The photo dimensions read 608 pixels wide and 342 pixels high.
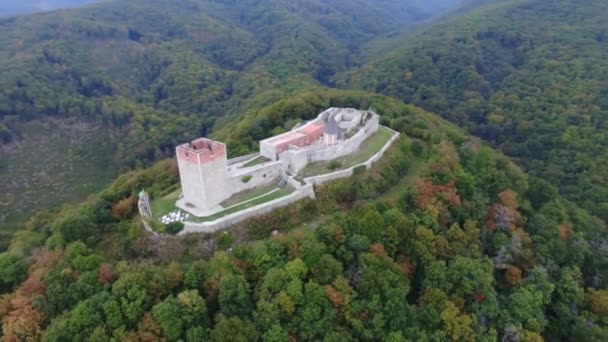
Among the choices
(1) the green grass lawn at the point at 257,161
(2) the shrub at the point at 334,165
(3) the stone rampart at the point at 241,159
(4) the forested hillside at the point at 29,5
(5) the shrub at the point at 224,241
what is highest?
(1) the green grass lawn at the point at 257,161

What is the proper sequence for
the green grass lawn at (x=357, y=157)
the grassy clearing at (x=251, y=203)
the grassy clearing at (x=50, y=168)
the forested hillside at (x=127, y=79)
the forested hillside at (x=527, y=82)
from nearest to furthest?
the grassy clearing at (x=251, y=203), the green grass lawn at (x=357, y=157), the forested hillside at (x=527, y=82), the grassy clearing at (x=50, y=168), the forested hillside at (x=127, y=79)

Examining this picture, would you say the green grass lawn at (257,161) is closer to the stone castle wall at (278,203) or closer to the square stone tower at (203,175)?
the stone castle wall at (278,203)

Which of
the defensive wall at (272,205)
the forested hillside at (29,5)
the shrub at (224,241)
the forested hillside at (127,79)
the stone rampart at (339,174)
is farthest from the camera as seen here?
the forested hillside at (29,5)

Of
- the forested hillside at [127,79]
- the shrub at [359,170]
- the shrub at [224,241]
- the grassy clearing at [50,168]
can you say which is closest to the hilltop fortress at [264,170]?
the shrub at [359,170]

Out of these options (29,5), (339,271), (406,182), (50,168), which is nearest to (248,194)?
(339,271)

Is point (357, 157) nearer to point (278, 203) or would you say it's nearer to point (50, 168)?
point (278, 203)

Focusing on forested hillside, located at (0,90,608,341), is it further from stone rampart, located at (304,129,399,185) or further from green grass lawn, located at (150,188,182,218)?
green grass lawn, located at (150,188,182,218)

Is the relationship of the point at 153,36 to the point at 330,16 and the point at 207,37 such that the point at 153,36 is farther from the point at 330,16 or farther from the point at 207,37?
the point at 330,16
